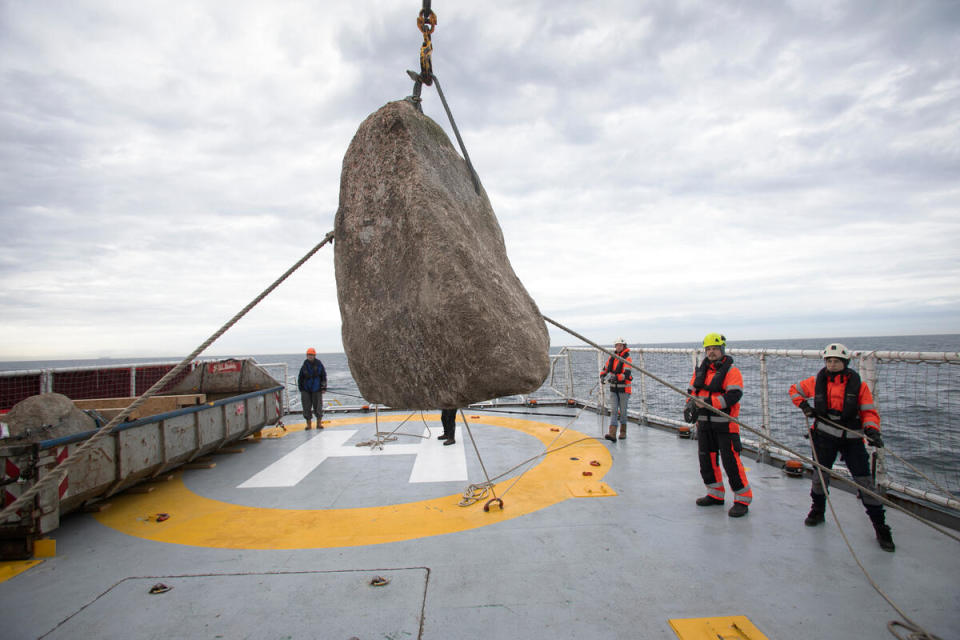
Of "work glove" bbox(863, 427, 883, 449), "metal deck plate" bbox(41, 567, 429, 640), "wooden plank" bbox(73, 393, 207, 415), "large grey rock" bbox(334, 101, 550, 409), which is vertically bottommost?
"metal deck plate" bbox(41, 567, 429, 640)

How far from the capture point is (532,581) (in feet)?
11.2

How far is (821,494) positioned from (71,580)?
6.54 m

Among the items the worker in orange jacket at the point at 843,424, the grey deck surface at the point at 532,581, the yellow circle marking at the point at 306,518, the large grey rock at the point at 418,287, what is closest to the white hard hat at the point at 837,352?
the worker in orange jacket at the point at 843,424

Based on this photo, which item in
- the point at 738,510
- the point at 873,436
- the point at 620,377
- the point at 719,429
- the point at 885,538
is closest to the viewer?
the point at 885,538

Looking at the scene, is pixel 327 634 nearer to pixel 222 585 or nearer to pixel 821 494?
pixel 222 585

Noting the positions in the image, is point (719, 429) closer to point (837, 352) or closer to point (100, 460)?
point (837, 352)

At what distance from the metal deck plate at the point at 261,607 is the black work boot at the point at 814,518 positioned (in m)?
3.63

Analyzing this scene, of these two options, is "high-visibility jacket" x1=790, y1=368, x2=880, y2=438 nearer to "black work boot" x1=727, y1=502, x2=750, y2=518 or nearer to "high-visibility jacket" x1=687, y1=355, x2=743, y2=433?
"high-visibility jacket" x1=687, y1=355, x2=743, y2=433

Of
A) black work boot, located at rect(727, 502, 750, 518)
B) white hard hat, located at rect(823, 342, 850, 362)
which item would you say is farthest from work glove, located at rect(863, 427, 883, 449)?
black work boot, located at rect(727, 502, 750, 518)

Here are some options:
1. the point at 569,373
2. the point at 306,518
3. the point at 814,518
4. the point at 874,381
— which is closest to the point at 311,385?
the point at 306,518

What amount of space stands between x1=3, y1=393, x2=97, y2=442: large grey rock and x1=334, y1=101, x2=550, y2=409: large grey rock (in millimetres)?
4070

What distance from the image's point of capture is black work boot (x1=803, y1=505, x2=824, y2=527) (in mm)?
4285

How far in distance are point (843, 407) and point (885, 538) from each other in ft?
3.58

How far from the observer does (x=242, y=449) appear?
7934mm
